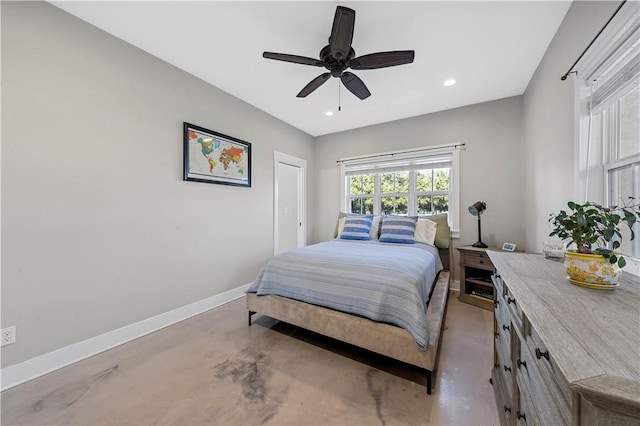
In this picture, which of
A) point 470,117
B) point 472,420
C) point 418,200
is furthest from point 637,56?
point 418,200

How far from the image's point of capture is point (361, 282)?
70.4 inches

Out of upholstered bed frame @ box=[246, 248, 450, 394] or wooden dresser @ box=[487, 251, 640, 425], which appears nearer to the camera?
wooden dresser @ box=[487, 251, 640, 425]

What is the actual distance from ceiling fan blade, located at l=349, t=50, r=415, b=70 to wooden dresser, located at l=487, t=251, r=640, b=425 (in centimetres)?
159

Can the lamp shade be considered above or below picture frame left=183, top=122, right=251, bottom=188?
below

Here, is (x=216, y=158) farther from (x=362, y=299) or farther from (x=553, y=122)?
(x=553, y=122)

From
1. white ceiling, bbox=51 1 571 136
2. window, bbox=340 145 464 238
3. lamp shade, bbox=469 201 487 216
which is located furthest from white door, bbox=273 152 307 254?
lamp shade, bbox=469 201 487 216

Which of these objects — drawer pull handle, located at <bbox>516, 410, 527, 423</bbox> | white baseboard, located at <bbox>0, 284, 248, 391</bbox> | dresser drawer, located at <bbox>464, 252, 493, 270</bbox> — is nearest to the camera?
drawer pull handle, located at <bbox>516, 410, 527, 423</bbox>

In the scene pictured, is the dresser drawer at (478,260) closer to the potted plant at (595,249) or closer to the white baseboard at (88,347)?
the potted plant at (595,249)

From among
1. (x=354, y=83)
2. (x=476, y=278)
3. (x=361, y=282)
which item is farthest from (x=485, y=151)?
(x=361, y=282)

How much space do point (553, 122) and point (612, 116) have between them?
2.31 feet

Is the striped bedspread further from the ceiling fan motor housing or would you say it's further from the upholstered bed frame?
the ceiling fan motor housing

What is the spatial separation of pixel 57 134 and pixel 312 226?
3.52m

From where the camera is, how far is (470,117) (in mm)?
3297

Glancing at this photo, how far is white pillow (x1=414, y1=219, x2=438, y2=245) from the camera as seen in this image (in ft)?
10.3
